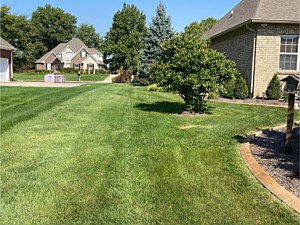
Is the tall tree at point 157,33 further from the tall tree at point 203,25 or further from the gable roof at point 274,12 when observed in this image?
the tall tree at point 203,25

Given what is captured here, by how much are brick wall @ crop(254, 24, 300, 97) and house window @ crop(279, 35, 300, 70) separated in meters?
0.21

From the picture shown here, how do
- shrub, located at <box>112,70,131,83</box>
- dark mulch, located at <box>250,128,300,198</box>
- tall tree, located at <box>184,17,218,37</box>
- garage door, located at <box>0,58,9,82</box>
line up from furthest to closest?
tall tree, located at <box>184,17,218,37</box>, shrub, located at <box>112,70,131,83</box>, garage door, located at <box>0,58,9,82</box>, dark mulch, located at <box>250,128,300,198</box>

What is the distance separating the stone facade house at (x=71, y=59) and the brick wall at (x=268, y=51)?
166 feet

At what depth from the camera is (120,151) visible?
17.7 feet

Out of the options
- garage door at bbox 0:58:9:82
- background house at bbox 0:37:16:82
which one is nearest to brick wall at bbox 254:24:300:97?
background house at bbox 0:37:16:82

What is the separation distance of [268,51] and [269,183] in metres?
11.0

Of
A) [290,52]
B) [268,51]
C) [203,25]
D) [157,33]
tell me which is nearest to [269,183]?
[268,51]

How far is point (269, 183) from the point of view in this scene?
3932 millimetres

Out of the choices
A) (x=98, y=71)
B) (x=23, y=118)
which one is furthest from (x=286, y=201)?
(x=98, y=71)

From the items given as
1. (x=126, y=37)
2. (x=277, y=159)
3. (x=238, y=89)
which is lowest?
(x=277, y=159)

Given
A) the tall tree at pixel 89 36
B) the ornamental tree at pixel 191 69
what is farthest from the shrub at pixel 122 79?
the tall tree at pixel 89 36

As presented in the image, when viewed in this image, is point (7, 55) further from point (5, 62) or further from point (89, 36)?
point (89, 36)

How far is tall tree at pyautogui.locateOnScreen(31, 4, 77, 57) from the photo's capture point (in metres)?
81.7

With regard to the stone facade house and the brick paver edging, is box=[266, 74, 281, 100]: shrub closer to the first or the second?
the brick paver edging
